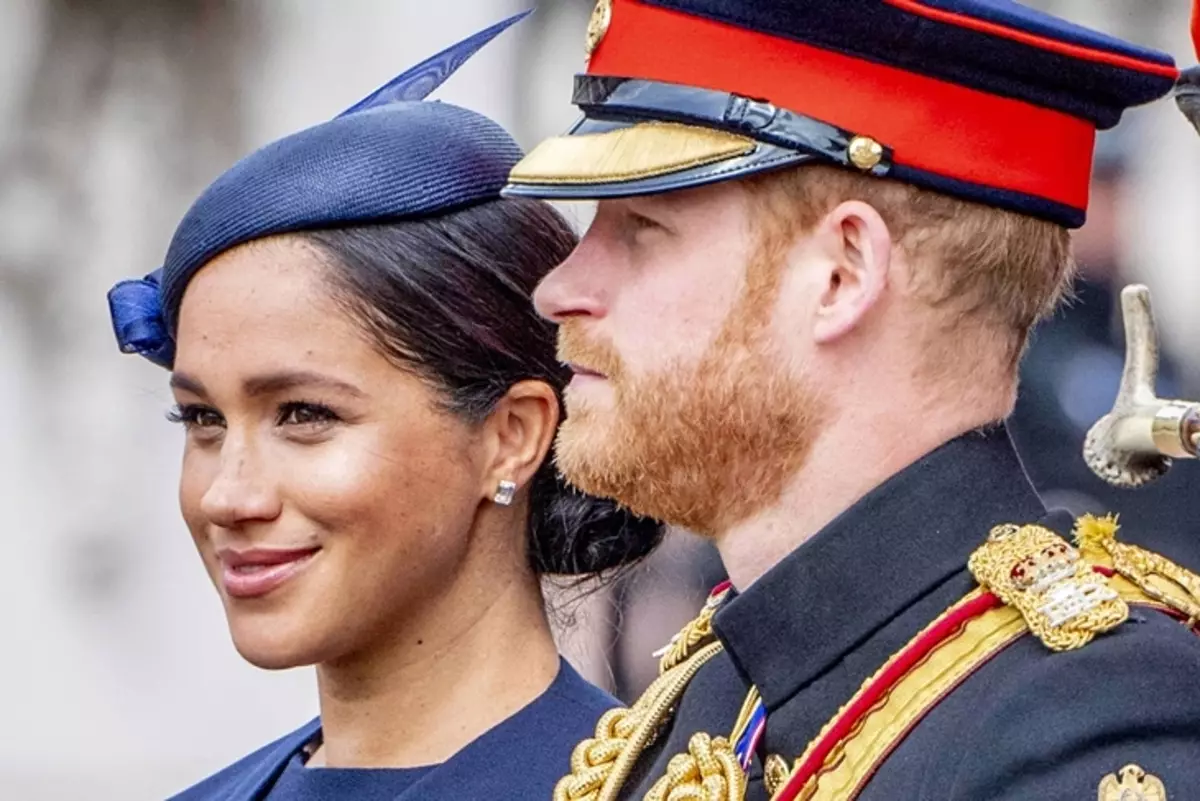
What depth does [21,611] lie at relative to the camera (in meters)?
4.68

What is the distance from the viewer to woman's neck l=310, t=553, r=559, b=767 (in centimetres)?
287

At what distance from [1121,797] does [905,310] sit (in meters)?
0.59

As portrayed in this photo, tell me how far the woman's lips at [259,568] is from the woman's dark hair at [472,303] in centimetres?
27

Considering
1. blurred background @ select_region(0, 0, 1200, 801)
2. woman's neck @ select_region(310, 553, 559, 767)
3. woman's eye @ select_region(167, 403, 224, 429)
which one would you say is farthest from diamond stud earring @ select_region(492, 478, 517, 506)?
blurred background @ select_region(0, 0, 1200, 801)

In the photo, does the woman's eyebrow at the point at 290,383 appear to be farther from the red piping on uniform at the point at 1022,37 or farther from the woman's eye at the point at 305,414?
the red piping on uniform at the point at 1022,37

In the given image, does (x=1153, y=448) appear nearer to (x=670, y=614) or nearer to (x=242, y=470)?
(x=242, y=470)

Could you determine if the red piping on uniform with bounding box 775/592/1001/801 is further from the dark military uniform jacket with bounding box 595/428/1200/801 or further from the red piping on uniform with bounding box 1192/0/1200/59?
the red piping on uniform with bounding box 1192/0/1200/59

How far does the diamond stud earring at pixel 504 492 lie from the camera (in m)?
2.88

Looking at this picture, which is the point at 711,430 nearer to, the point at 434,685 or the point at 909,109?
the point at 909,109

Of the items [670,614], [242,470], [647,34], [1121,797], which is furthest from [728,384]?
[670,614]

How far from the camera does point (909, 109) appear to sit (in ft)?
7.38

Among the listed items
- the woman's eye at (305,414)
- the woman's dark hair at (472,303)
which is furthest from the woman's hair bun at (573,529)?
the woman's eye at (305,414)

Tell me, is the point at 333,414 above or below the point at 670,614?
above

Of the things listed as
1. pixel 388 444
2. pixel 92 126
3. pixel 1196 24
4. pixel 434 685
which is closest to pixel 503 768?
pixel 434 685
